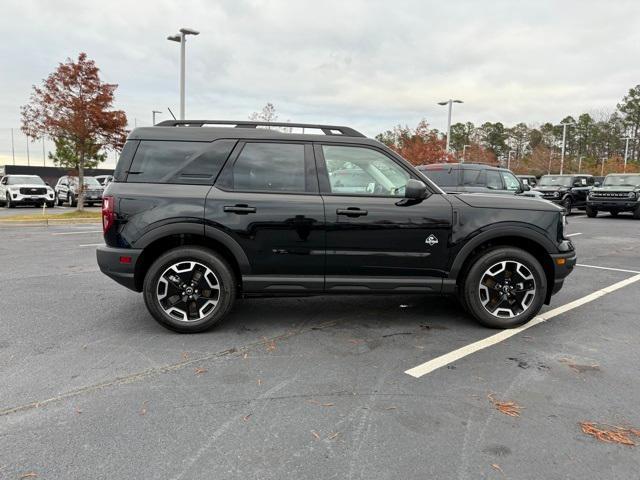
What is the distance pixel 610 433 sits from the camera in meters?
2.72

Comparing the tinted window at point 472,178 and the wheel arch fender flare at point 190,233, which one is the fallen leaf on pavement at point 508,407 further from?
the tinted window at point 472,178

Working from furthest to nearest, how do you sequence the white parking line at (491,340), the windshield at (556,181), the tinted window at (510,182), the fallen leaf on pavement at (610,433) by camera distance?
the windshield at (556,181)
the tinted window at (510,182)
the white parking line at (491,340)
the fallen leaf on pavement at (610,433)

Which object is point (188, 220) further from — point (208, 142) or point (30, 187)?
point (30, 187)

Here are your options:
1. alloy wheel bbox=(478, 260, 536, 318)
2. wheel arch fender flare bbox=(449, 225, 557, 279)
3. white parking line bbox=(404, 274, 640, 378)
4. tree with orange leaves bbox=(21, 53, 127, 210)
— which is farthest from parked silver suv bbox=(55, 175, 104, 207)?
white parking line bbox=(404, 274, 640, 378)

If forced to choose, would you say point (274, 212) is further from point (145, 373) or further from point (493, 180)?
point (493, 180)

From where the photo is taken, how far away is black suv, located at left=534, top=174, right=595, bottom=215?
→ 20.4m

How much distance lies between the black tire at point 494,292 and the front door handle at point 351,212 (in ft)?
4.07

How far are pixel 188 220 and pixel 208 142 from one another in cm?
77

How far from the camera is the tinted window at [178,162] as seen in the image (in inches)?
167

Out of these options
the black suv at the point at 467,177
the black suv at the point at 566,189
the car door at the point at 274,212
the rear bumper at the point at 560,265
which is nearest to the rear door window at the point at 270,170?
the car door at the point at 274,212

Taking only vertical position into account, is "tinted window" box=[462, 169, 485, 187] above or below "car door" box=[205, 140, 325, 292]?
above

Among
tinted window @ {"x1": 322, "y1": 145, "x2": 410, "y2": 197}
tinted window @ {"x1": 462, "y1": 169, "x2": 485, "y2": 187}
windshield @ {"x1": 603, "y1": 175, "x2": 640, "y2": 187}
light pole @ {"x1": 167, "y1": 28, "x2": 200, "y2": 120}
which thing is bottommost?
tinted window @ {"x1": 322, "y1": 145, "x2": 410, "y2": 197}

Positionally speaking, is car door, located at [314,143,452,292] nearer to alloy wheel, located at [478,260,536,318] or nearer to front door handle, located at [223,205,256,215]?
alloy wheel, located at [478,260,536,318]

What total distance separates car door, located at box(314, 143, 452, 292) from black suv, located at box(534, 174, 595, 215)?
1815cm
